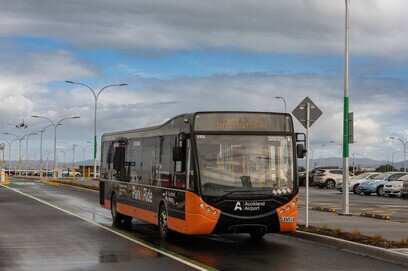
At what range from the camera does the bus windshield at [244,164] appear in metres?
14.4

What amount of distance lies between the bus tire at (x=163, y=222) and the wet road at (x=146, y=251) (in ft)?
0.67

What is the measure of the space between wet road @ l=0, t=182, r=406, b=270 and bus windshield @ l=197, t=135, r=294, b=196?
1309mm

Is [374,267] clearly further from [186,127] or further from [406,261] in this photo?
[186,127]

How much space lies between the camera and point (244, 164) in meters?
14.5

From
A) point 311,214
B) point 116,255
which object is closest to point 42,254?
point 116,255

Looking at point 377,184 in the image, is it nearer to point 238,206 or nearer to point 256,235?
point 256,235

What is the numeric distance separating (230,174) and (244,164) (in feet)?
1.23

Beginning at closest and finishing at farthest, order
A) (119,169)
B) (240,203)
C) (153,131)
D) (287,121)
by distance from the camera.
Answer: (240,203) → (287,121) → (153,131) → (119,169)

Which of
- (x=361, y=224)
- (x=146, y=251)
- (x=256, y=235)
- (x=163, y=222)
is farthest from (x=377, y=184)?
(x=146, y=251)

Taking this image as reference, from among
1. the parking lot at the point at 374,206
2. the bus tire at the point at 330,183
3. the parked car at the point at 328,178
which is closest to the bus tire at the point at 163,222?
the parking lot at the point at 374,206

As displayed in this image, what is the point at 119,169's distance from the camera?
20.5 metres

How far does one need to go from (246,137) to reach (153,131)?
3.40 meters

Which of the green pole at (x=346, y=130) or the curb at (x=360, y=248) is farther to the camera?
the green pole at (x=346, y=130)

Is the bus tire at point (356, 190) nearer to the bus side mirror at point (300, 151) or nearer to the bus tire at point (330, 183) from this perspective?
the bus tire at point (330, 183)
